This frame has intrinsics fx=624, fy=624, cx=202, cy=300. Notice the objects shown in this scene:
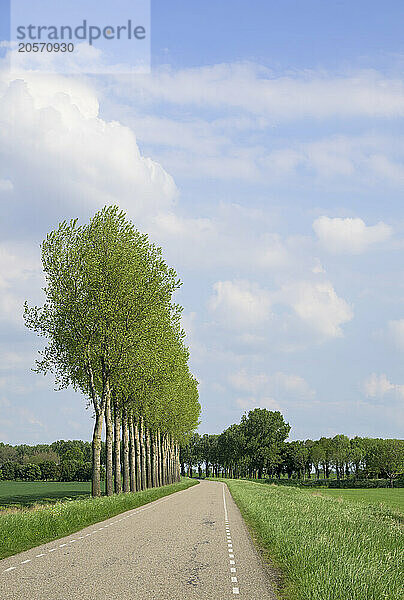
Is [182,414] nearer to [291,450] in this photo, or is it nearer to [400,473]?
[400,473]

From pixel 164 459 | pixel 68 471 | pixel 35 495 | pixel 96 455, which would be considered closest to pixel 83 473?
pixel 68 471

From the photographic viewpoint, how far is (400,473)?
146m

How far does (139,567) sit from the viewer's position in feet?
48.8

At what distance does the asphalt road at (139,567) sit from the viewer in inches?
464

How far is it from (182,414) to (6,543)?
198ft

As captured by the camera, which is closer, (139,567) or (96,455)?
(139,567)

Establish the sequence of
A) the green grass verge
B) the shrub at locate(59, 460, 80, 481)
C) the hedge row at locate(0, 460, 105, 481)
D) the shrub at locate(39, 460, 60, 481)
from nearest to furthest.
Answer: the green grass verge
the hedge row at locate(0, 460, 105, 481)
the shrub at locate(59, 460, 80, 481)
the shrub at locate(39, 460, 60, 481)

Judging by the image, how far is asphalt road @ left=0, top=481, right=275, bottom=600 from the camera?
1178 centimetres

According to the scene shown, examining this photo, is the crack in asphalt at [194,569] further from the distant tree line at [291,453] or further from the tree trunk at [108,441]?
the distant tree line at [291,453]

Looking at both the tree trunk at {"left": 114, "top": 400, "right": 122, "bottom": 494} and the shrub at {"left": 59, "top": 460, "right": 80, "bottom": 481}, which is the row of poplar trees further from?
the shrub at {"left": 59, "top": 460, "right": 80, "bottom": 481}

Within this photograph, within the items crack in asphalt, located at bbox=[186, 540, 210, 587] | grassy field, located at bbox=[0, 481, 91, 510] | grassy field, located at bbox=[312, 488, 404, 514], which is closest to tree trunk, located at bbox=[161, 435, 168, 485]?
grassy field, located at bbox=[0, 481, 91, 510]

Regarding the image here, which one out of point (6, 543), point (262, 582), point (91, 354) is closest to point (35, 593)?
point (262, 582)

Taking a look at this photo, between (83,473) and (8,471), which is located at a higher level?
(8,471)

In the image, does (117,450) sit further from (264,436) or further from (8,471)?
(8,471)
